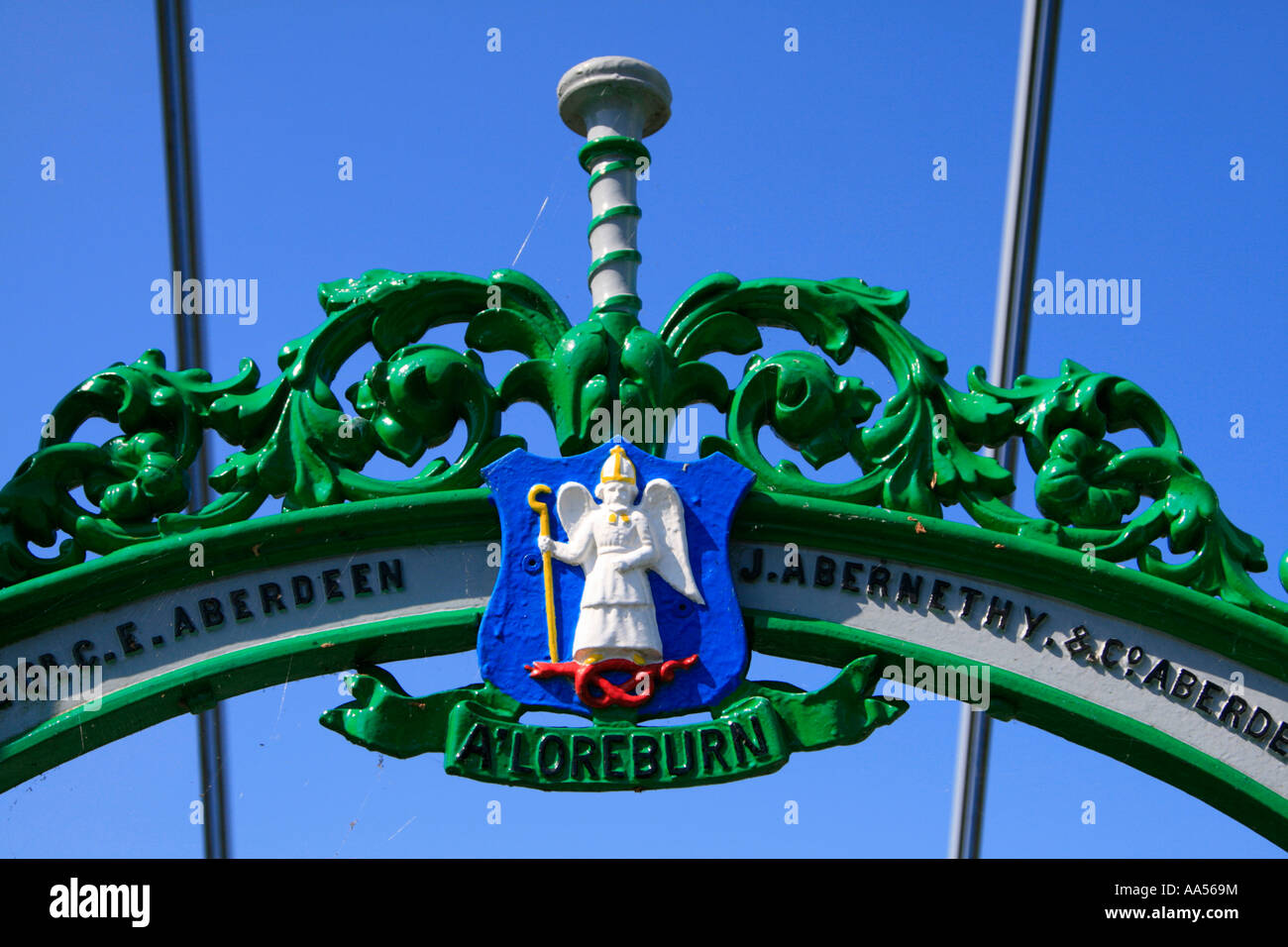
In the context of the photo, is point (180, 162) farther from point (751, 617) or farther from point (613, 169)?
point (751, 617)

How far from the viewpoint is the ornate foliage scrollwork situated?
6.78m

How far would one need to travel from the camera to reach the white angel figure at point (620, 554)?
6.45 meters

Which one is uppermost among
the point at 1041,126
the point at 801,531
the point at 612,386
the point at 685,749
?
the point at 1041,126

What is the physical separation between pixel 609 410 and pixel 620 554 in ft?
1.78

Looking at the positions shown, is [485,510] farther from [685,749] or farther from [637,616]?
[685,749]

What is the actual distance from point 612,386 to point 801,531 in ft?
2.56

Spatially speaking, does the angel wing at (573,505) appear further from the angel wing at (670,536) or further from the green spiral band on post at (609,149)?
the green spiral band on post at (609,149)

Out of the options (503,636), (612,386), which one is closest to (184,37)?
(612,386)

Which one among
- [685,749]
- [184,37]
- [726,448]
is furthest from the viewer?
[184,37]

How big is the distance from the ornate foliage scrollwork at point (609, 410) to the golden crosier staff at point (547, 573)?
25 cm

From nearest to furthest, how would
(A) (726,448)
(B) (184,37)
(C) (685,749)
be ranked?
(C) (685,749), (A) (726,448), (B) (184,37)

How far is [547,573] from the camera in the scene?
21.5 ft

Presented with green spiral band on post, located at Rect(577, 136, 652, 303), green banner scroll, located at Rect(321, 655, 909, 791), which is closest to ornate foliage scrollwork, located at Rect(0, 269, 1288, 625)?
green spiral band on post, located at Rect(577, 136, 652, 303)

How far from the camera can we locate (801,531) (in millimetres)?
6688
